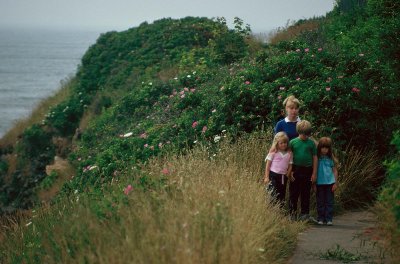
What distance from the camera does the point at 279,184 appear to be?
945 cm

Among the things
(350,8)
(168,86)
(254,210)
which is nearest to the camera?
(254,210)

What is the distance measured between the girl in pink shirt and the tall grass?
548 mm

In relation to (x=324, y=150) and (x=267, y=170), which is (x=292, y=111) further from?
(x=267, y=170)

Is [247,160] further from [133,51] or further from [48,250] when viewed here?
[133,51]

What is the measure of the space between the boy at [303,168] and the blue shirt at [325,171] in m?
0.12

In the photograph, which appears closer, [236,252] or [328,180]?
[236,252]

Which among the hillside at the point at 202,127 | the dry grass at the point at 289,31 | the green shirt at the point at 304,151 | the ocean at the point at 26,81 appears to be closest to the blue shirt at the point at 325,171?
the green shirt at the point at 304,151

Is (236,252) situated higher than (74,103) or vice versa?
(236,252)

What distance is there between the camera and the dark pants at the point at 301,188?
9.47 meters

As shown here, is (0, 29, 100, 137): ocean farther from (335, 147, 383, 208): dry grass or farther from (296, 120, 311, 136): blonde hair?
(296, 120, 311, 136): blonde hair

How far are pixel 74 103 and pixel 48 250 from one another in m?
20.9

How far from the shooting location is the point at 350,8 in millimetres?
22156

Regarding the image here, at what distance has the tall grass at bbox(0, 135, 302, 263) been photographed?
19.2ft

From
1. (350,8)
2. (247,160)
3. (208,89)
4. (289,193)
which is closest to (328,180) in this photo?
(289,193)
